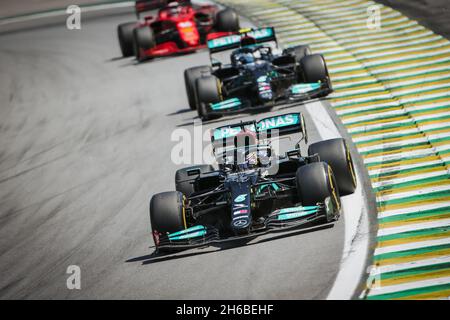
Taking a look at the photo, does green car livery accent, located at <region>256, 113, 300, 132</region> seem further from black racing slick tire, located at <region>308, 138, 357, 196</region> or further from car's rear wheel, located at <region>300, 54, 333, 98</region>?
car's rear wheel, located at <region>300, 54, 333, 98</region>

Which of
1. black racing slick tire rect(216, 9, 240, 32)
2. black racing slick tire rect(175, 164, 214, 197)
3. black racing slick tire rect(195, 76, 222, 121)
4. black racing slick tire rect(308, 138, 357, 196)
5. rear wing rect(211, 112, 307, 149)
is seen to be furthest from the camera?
black racing slick tire rect(216, 9, 240, 32)

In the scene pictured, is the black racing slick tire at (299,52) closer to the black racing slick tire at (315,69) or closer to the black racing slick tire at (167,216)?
the black racing slick tire at (315,69)

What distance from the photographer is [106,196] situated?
53.3ft

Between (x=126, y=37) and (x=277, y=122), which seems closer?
(x=277, y=122)

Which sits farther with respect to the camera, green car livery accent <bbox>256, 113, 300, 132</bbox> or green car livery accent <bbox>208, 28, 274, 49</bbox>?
green car livery accent <bbox>208, 28, 274, 49</bbox>

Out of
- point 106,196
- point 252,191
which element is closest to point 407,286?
point 252,191

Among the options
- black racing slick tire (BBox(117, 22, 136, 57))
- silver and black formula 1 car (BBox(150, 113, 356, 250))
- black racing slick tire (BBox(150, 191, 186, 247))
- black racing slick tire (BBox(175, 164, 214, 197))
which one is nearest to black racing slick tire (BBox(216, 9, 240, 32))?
black racing slick tire (BBox(117, 22, 136, 57))

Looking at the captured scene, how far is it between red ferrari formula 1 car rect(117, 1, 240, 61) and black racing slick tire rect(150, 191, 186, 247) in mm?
16041

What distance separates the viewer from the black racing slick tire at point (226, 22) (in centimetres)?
2800

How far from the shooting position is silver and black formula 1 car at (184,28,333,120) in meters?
19.3

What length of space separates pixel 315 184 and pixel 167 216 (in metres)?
2.14

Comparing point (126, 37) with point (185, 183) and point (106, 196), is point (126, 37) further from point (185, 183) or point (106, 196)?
point (185, 183)
